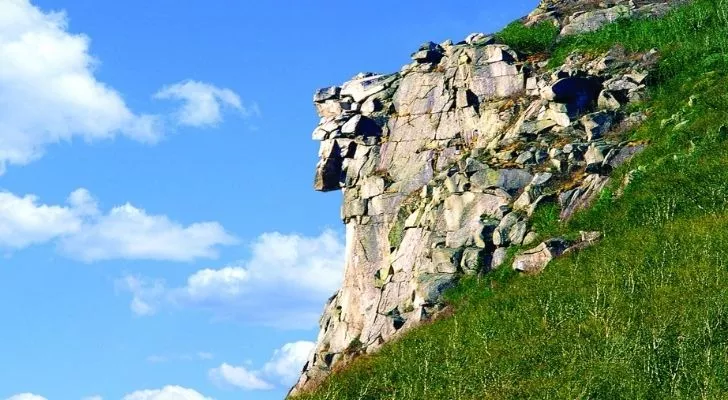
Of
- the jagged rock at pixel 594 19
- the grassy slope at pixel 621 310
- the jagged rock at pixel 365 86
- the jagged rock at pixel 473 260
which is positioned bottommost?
the grassy slope at pixel 621 310

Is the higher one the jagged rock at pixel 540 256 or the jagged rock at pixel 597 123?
the jagged rock at pixel 597 123

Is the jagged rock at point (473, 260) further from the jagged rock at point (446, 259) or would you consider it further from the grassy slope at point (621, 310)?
the grassy slope at point (621, 310)

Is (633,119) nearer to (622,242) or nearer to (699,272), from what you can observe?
(622,242)

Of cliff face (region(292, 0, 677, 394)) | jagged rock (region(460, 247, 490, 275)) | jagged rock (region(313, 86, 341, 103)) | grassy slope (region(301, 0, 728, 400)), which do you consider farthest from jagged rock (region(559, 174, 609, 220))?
jagged rock (region(313, 86, 341, 103))

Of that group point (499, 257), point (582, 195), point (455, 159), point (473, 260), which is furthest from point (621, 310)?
point (455, 159)

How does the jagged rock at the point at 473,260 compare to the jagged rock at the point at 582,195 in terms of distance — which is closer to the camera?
the jagged rock at the point at 582,195

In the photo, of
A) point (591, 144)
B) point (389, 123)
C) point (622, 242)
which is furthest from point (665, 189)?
point (389, 123)


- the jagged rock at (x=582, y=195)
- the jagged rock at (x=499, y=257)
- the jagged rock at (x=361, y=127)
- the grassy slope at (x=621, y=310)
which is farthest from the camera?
the jagged rock at (x=361, y=127)

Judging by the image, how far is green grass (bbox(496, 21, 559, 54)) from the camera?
40688mm

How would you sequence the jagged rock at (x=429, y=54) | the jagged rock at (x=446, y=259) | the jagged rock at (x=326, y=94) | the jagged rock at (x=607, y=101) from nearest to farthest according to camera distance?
the jagged rock at (x=446, y=259), the jagged rock at (x=607, y=101), the jagged rock at (x=429, y=54), the jagged rock at (x=326, y=94)

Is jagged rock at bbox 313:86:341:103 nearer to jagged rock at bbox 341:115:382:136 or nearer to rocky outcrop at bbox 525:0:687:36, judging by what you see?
jagged rock at bbox 341:115:382:136

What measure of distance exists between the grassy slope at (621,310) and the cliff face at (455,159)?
122 centimetres

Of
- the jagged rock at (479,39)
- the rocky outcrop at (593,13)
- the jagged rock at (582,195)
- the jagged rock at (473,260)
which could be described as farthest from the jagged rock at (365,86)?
the jagged rock at (582,195)

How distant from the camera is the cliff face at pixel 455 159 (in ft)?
97.9
